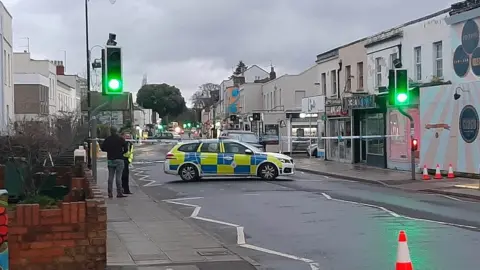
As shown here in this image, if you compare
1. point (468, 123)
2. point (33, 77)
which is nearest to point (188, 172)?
point (468, 123)

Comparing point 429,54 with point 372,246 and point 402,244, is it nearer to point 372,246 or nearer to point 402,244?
point 372,246

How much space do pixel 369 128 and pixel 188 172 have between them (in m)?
12.4

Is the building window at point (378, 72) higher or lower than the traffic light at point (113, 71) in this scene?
higher

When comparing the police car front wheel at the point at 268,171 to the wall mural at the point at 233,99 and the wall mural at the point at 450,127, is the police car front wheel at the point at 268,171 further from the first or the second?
the wall mural at the point at 233,99

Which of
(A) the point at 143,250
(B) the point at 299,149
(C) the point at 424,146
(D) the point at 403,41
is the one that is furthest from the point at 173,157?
(B) the point at 299,149

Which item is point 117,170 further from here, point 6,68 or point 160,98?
point 160,98

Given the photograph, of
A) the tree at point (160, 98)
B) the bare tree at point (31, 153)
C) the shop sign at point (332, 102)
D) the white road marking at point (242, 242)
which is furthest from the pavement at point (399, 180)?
the tree at point (160, 98)

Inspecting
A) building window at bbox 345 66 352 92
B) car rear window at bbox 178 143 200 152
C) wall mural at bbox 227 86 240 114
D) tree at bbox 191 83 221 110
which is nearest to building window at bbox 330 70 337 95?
building window at bbox 345 66 352 92

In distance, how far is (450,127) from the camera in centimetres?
2498

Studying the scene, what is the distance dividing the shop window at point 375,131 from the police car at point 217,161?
877 centimetres

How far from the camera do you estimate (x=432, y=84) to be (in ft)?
86.3

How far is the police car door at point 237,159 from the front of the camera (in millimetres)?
24578

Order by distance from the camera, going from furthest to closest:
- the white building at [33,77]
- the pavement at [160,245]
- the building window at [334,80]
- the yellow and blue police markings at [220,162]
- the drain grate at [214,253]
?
the white building at [33,77], the building window at [334,80], the yellow and blue police markings at [220,162], the drain grate at [214,253], the pavement at [160,245]

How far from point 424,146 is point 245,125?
43.0 meters
